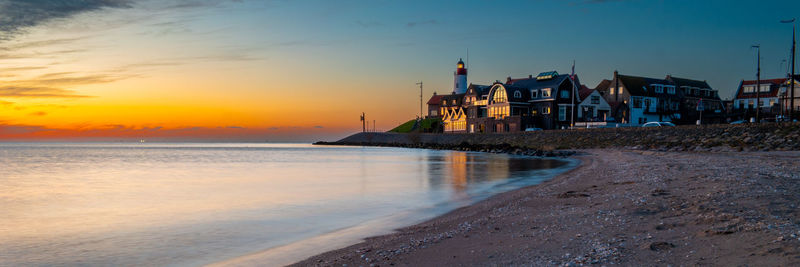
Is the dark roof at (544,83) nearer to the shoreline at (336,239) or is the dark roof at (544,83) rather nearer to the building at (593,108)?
the building at (593,108)


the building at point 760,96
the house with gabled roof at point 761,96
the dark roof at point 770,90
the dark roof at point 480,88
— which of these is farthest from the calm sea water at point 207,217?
the dark roof at point 770,90

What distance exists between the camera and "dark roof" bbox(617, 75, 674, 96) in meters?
78.6

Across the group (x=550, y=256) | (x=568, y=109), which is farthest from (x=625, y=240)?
(x=568, y=109)

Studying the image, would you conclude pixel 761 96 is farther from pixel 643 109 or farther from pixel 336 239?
pixel 336 239

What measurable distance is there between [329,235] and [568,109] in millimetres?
74421

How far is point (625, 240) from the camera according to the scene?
6695 millimetres

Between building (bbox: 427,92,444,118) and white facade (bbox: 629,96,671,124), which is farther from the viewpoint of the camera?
building (bbox: 427,92,444,118)

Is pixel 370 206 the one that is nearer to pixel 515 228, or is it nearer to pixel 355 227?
pixel 355 227

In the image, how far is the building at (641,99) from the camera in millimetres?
78250

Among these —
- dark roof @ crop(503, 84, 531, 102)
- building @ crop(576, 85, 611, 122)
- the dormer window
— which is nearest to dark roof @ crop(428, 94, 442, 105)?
dark roof @ crop(503, 84, 531, 102)

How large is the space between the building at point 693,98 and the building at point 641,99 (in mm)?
1216

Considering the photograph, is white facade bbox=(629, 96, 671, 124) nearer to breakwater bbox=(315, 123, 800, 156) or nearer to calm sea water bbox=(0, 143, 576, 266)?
breakwater bbox=(315, 123, 800, 156)

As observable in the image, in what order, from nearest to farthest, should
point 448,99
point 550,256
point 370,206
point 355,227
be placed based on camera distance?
point 550,256 → point 355,227 → point 370,206 → point 448,99

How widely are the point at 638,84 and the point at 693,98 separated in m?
13.9
